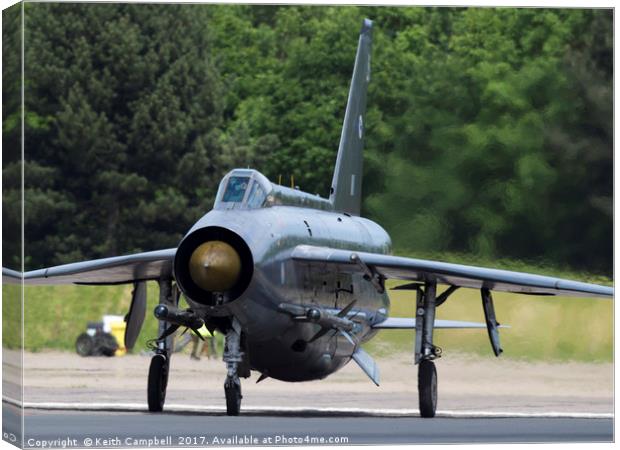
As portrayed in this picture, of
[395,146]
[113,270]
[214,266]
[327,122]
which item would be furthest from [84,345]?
[327,122]

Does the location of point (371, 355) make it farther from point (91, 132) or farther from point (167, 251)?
point (91, 132)

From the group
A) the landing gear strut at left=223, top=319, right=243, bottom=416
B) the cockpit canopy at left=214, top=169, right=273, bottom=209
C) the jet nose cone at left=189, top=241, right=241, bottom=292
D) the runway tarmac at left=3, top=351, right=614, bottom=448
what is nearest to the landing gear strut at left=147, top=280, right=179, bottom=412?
the runway tarmac at left=3, top=351, right=614, bottom=448

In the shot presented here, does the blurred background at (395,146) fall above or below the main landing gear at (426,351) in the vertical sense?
above

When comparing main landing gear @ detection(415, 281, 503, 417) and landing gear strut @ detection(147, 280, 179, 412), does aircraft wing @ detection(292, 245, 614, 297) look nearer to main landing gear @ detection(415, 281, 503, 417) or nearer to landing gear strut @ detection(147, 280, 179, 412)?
main landing gear @ detection(415, 281, 503, 417)

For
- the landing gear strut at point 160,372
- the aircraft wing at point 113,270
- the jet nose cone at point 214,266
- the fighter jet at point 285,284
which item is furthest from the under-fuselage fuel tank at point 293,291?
the aircraft wing at point 113,270

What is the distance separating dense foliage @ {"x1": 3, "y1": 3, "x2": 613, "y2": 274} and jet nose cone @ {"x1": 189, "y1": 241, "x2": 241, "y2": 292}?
325cm

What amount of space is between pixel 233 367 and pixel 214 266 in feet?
6.69

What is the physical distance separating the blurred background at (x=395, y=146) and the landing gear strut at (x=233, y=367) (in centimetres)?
299

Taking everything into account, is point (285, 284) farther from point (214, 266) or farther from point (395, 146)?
point (395, 146)

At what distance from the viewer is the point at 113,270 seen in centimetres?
3466

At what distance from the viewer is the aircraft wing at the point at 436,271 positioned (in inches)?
1316

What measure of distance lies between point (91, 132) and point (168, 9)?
106 inches

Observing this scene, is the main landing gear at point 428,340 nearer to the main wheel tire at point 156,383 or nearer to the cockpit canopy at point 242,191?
the cockpit canopy at point 242,191

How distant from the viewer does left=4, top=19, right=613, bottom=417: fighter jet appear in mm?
31281
